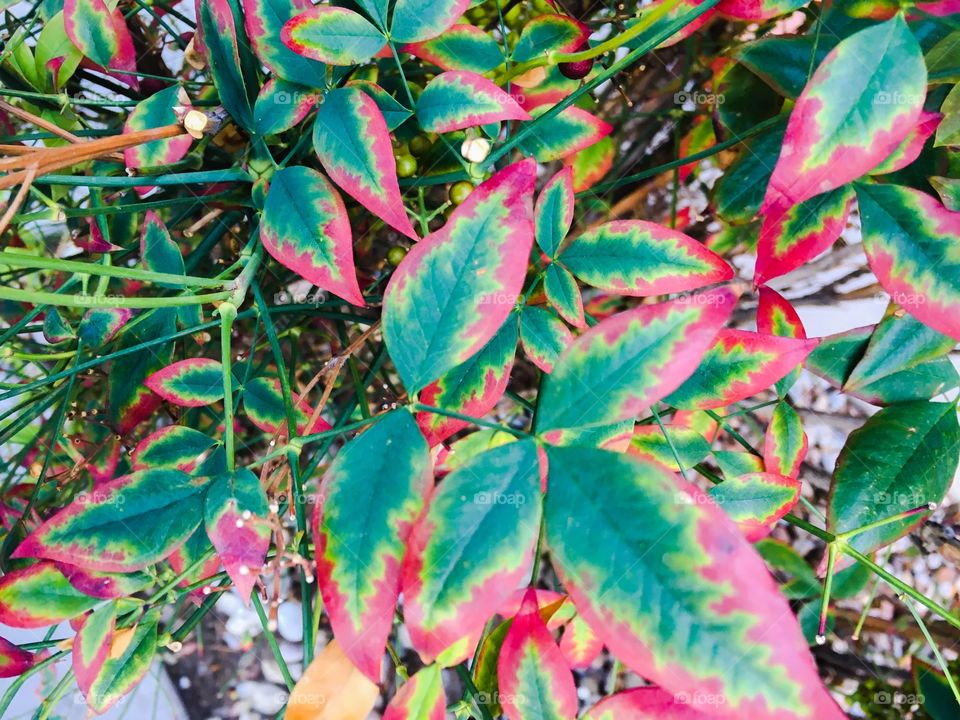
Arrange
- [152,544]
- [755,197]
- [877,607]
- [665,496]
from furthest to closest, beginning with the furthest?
[877,607], [755,197], [152,544], [665,496]

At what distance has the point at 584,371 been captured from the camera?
1.10 ft

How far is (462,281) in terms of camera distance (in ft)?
1.17

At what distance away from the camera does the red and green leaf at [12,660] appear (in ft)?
1.64

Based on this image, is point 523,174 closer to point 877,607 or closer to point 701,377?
point 701,377

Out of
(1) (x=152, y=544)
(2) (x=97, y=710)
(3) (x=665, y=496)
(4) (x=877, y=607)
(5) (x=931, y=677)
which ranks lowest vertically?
(4) (x=877, y=607)

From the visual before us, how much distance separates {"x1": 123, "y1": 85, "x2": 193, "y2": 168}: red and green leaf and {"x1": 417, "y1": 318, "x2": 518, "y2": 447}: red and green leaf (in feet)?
0.79

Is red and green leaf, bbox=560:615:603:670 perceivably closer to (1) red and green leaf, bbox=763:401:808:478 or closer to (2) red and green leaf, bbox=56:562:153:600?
(1) red and green leaf, bbox=763:401:808:478

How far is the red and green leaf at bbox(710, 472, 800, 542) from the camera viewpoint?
20.2 inches

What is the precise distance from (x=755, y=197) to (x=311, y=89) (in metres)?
0.41

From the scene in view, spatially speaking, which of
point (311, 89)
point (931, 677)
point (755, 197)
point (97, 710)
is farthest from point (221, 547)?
point (931, 677)

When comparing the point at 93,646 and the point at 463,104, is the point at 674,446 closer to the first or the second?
the point at 463,104

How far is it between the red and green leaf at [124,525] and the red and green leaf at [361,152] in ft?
0.70

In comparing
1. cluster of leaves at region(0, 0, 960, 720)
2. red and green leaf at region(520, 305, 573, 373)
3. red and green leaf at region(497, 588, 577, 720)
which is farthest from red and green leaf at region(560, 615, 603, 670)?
red and green leaf at region(520, 305, 573, 373)

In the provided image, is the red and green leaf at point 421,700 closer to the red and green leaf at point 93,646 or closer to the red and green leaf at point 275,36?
the red and green leaf at point 93,646
